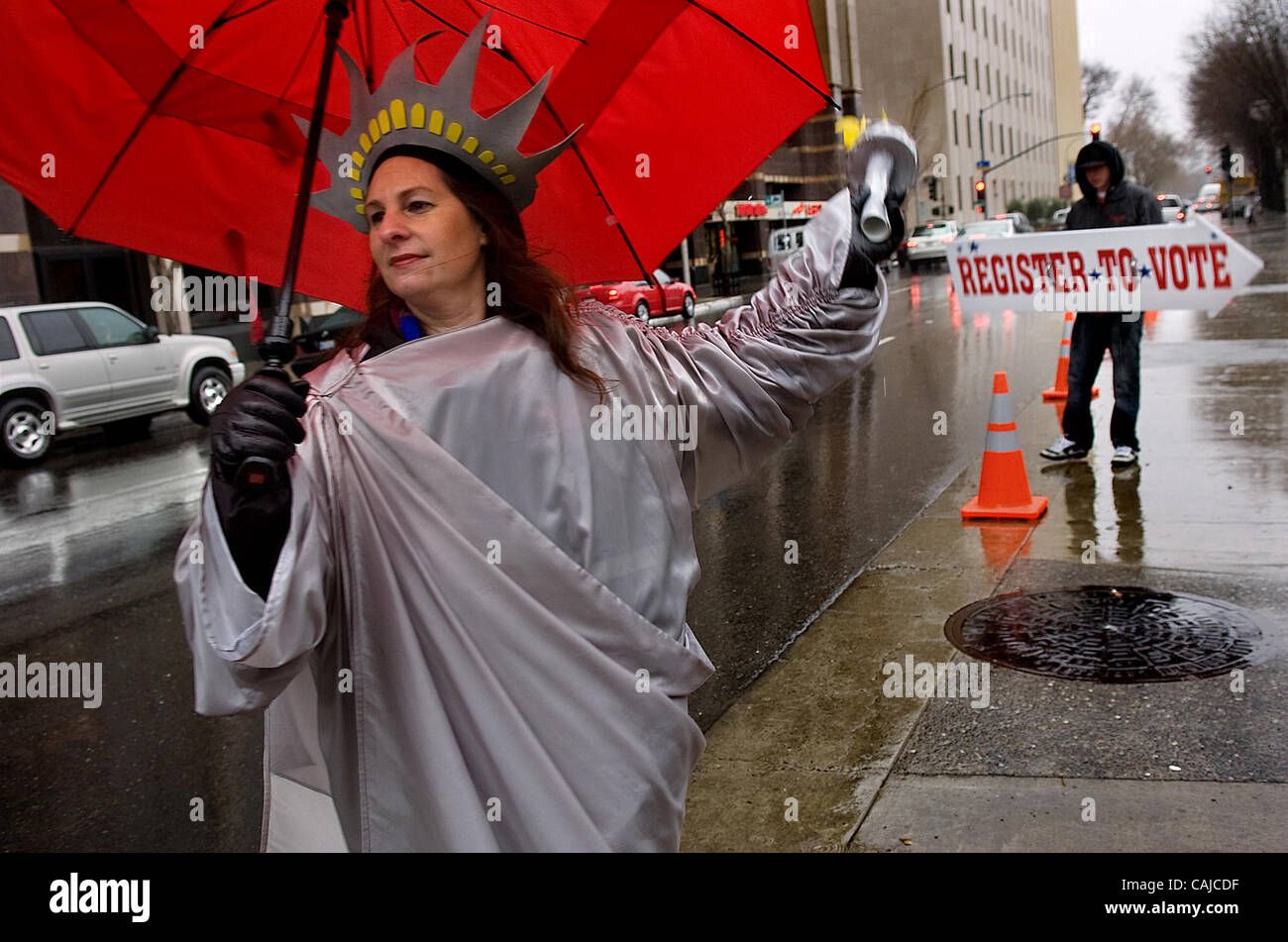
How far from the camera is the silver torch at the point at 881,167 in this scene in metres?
2.12

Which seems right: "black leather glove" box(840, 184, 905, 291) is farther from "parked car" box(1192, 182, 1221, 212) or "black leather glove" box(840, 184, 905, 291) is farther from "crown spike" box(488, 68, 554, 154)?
"parked car" box(1192, 182, 1221, 212)

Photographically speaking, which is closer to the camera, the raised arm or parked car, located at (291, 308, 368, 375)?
the raised arm

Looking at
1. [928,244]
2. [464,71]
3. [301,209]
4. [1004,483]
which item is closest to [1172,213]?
[1004,483]

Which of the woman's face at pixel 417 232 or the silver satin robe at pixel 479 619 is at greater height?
the woman's face at pixel 417 232

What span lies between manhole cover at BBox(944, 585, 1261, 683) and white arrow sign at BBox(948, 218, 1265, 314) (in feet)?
7.04

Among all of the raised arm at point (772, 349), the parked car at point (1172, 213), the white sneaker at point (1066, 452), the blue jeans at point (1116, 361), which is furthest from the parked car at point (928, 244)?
the raised arm at point (772, 349)

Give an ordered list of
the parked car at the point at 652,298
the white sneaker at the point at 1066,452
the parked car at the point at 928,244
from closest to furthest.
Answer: the white sneaker at the point at 1066,452 → the parked car at the point at 652,298 → the parked car at the point at 928,244

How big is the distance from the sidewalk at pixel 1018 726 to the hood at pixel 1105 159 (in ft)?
6.83

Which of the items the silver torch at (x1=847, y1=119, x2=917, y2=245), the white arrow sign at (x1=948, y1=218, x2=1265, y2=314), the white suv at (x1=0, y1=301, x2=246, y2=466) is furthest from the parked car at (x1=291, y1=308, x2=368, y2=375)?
the silver torch at (x1=847, y1=119, x2=917, y2=245)

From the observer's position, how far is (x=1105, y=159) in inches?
298

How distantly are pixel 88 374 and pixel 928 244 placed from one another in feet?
108

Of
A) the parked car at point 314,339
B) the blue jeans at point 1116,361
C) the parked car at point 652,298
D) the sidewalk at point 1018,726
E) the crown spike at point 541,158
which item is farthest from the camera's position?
the parked car at point 652,298

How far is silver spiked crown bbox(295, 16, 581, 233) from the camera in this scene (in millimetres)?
2002

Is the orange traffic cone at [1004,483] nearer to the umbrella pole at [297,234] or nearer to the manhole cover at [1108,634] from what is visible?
the manhole cover at [1108,634]
